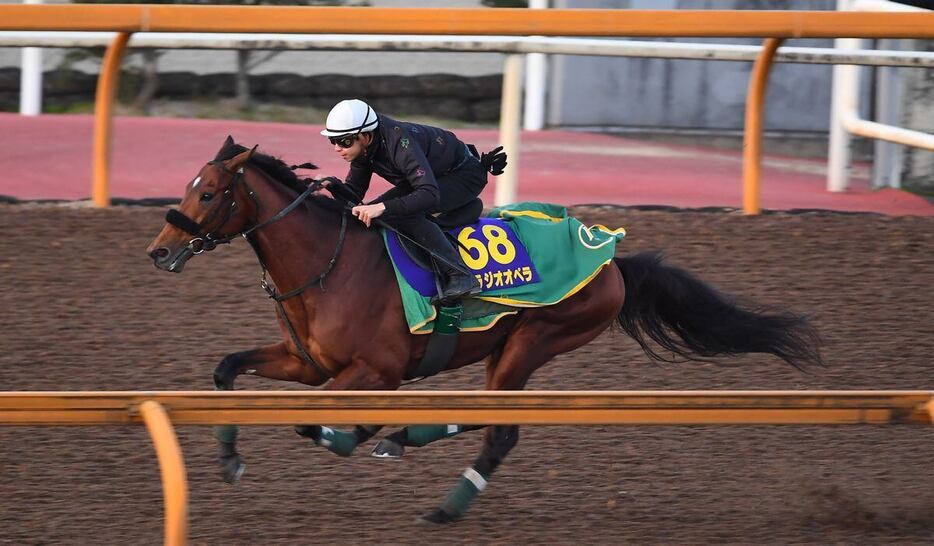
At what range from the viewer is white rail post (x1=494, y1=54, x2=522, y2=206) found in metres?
7.14

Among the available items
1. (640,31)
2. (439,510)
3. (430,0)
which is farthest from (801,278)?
(430,0)

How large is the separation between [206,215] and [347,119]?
62 cm

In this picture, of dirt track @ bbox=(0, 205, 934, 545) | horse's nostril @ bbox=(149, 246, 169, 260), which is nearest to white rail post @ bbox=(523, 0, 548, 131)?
dirt track @ bbox=(0, 205, 934, 545)

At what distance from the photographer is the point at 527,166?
915 cm

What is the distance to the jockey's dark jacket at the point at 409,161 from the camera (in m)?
4.94

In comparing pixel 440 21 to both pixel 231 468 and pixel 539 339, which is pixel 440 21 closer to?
pixel 539 339

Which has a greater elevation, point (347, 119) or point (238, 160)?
point (347, 119)

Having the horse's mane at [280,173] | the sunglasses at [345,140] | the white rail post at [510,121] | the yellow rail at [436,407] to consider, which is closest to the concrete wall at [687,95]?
the white rail post at [510,121]

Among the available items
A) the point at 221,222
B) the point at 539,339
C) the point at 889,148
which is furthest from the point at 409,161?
the point at 889,148

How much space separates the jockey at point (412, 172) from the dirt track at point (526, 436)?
918 mm

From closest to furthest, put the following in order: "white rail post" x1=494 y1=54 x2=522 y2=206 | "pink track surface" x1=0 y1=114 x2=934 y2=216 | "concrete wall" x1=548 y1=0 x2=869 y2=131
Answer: "white rail post" x1=494 y1=54 x2=522 y2=206, "pink track surface" x1=0 y1=114 x2=934 y2=216, "concrete wall" x1=548 y1=0 x2=869 y2=131

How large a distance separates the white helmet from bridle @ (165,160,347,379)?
326 millimetres

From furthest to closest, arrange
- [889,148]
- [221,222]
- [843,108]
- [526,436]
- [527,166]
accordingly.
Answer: [527,166], [889,148], [843,108], [526,436], [221,222]

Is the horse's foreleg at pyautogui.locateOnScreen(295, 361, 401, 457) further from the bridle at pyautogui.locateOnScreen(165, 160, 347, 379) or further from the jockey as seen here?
the jockey
